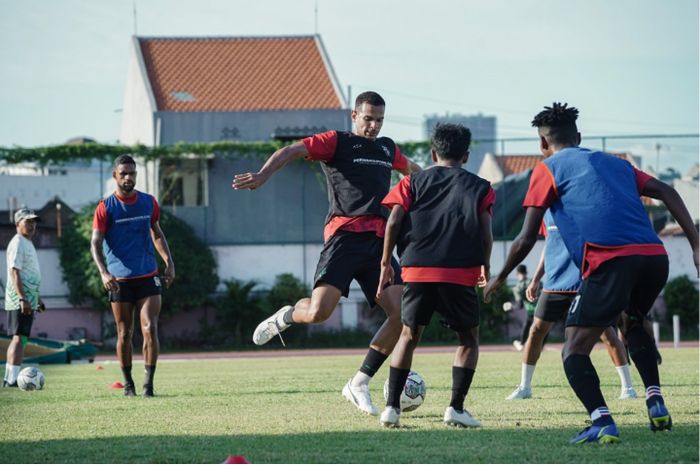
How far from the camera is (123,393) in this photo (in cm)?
1247

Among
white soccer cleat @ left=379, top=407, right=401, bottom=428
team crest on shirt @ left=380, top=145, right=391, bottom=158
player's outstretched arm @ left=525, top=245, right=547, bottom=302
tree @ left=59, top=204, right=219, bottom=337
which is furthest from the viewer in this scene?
tree @ left=59, top=204, right=219, bottom=337

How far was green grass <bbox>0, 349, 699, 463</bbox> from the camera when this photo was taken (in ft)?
22.5

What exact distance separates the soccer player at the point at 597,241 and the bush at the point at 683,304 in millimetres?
27984

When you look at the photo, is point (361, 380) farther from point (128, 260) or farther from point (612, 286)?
point (128, 260)

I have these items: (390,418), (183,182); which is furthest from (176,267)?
(390,418)

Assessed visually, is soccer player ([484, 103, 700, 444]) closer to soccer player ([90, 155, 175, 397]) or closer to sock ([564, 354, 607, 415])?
sock ([564, 354, 607, 415])

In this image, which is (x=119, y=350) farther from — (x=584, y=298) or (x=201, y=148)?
(x=201, y=148)

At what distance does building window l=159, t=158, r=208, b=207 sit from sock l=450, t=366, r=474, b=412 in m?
28.5

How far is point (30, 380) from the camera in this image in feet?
45.8

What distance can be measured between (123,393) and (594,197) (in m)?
6.60

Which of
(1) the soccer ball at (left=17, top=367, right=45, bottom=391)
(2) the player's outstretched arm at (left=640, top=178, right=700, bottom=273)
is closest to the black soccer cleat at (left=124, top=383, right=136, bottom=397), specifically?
(1) the soccer ball at (left=17, top=367, right=45, bottom=391)

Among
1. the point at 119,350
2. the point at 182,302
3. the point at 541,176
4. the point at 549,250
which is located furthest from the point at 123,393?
the point at 182,302

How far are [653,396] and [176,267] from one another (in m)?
26.4

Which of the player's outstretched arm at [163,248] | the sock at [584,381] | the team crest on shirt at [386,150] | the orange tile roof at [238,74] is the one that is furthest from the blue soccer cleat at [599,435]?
the orange tile roof at [238,74]
